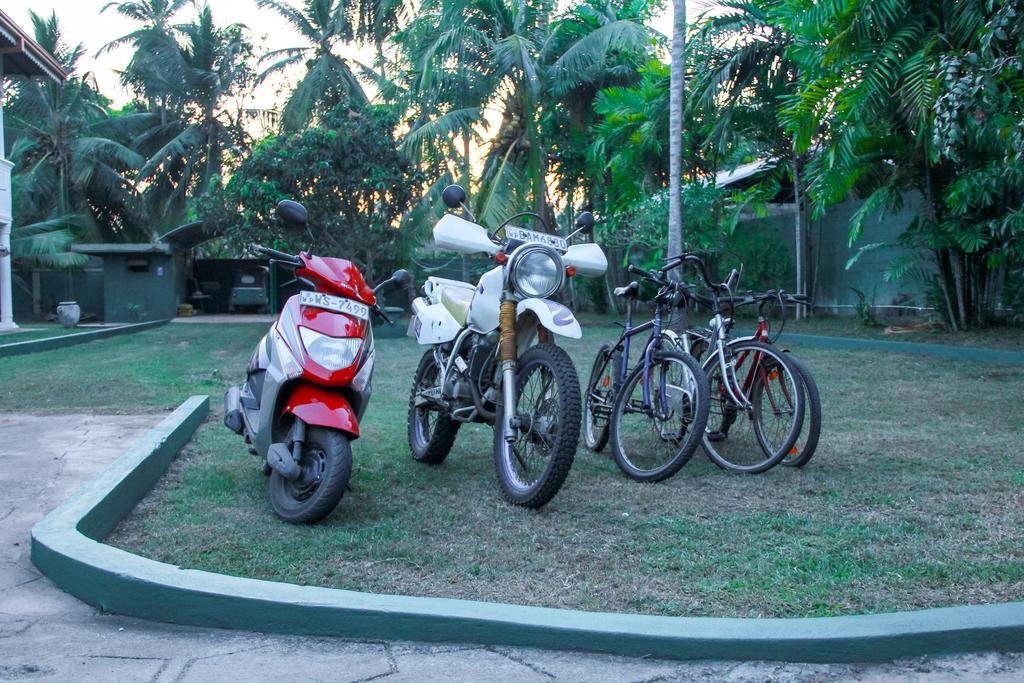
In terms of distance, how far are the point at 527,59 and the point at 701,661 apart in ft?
60.1

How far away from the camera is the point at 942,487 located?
4.82 meters

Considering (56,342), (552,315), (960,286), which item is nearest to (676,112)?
(960,286)

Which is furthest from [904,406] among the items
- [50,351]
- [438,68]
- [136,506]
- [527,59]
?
[438,68]

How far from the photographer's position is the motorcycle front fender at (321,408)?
413 centimetres

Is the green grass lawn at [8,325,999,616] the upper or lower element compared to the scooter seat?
lower

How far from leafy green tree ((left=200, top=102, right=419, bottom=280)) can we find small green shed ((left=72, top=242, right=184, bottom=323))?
7886mm

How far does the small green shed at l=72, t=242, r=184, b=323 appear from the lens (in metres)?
26.8

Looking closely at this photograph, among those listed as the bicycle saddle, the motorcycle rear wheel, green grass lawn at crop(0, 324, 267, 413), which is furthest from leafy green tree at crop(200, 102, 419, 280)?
the bicycle saddle

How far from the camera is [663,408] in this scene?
5.20 meters

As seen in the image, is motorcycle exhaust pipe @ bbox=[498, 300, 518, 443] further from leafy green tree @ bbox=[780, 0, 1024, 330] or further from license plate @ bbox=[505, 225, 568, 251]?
leafy green tree @ bbox=[780, 0, 1024, 330]

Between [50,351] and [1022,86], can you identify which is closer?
[1022,86]

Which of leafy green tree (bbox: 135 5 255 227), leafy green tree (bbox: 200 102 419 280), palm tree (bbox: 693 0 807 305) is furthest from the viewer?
leafy green tree (bbox: 135 5 255 227)

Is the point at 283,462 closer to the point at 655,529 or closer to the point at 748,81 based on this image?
the point at 655,529

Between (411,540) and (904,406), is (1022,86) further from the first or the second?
(411,540)
